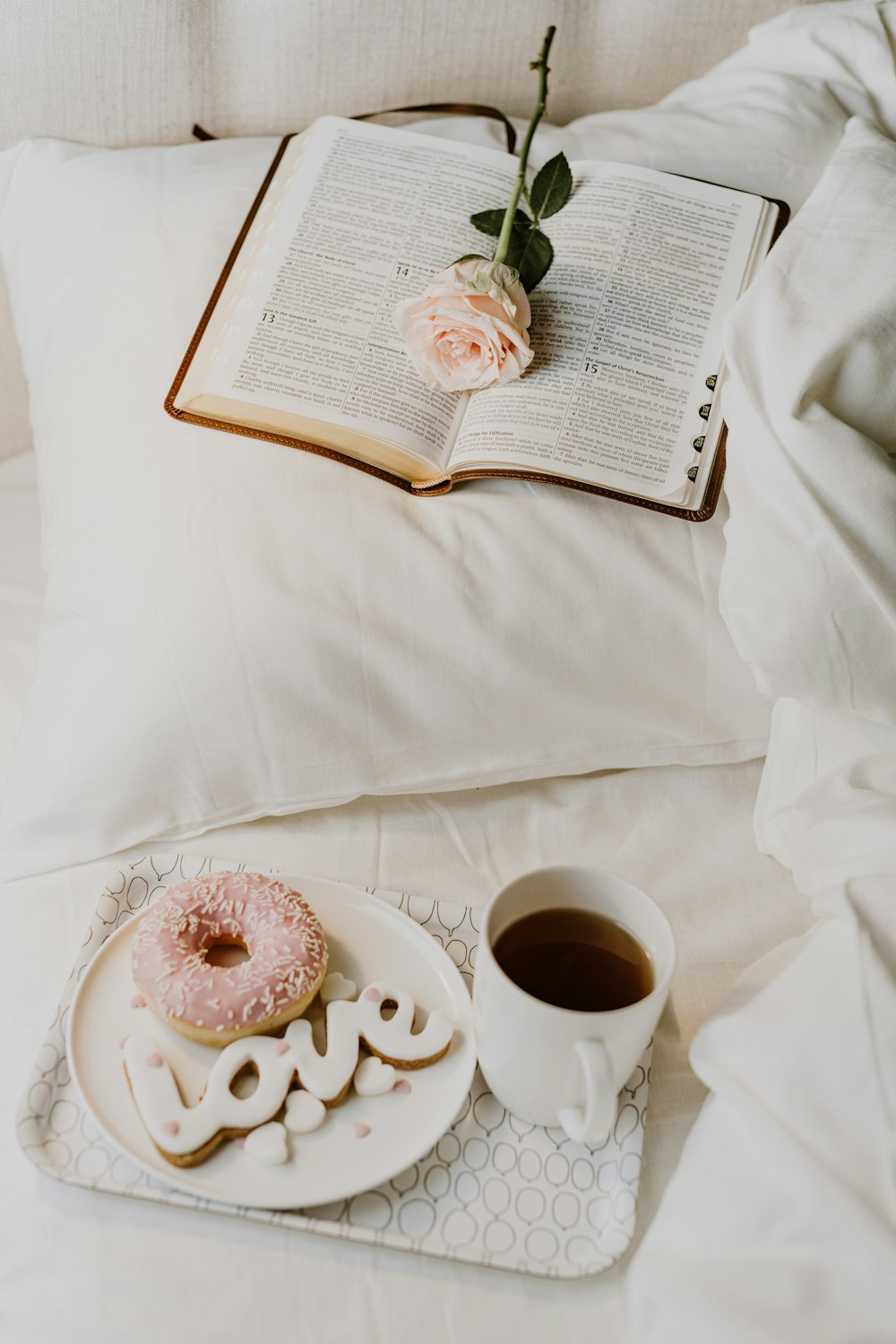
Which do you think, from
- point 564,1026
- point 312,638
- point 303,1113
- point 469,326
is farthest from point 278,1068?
point 469,326

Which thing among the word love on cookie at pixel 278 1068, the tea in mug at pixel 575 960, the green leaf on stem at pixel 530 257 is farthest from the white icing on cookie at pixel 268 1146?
the green leaf on stem at pixel 530 257

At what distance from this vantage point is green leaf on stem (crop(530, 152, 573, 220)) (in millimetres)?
755

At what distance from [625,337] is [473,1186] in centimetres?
50

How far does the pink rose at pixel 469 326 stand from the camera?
661mm

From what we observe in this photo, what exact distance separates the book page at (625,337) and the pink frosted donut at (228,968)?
29cm

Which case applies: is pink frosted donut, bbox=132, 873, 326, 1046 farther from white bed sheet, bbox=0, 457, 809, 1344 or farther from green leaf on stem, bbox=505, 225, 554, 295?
green leaf on stem, bbox=505, 225, 554, 295

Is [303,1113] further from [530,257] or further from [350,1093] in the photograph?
[530,257]

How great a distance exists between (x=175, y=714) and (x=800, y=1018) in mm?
365

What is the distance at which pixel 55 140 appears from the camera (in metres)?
0.88

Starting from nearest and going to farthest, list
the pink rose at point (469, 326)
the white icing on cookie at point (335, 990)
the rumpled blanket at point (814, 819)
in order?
the rumpled blanket at point (814, 819)
the white icing on cookie at point (335, 990)
the pink rose at point (469, 326)

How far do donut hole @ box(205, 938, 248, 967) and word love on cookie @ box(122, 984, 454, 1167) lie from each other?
0.18ft

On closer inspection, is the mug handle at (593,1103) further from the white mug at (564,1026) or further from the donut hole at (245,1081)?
the donut hole at (245,1081)

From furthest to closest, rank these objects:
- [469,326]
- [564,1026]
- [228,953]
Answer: [469,326], [228,953], [564,1026]

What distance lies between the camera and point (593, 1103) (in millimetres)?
458
